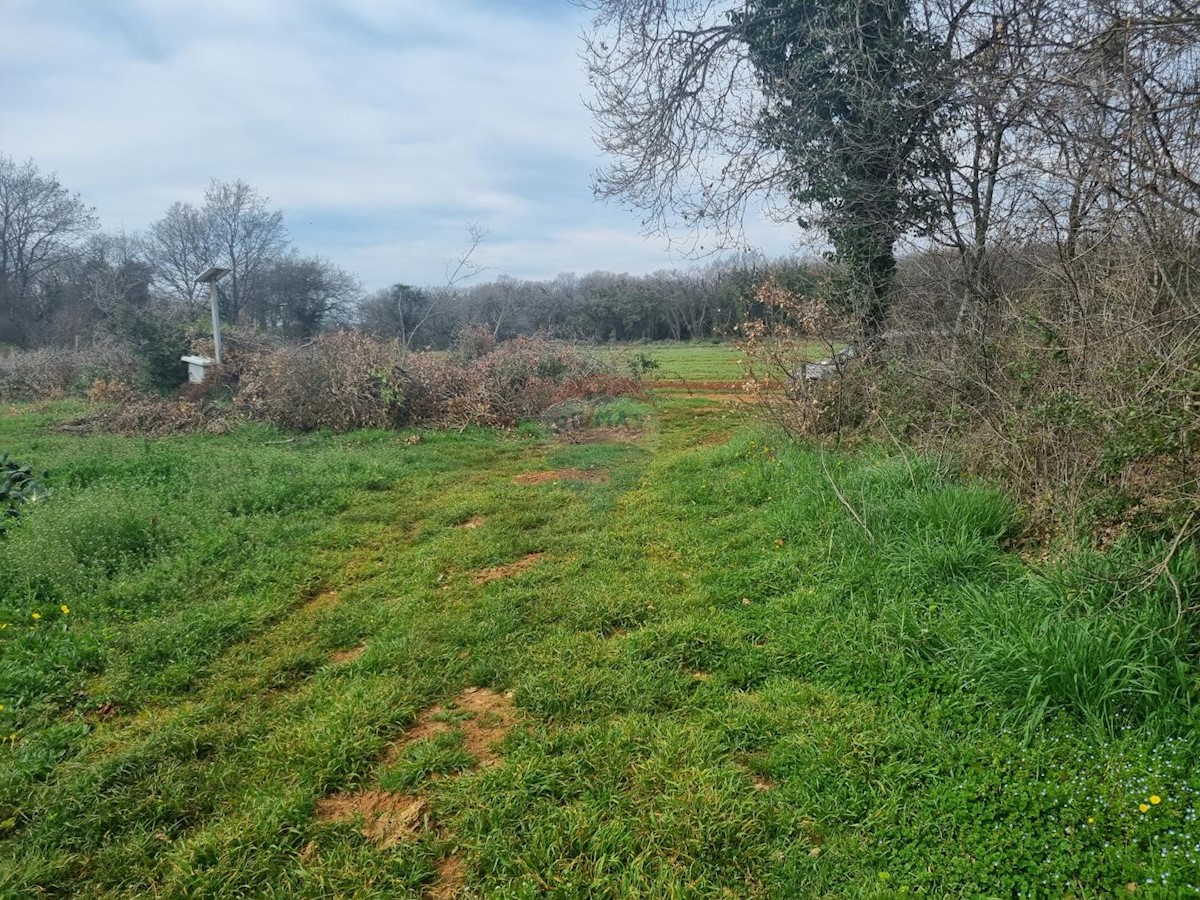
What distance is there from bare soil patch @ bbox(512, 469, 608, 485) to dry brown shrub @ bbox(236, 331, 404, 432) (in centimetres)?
432

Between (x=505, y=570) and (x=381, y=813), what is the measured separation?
251 centimetres

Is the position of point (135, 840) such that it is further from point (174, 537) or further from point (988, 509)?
point (988, 509)

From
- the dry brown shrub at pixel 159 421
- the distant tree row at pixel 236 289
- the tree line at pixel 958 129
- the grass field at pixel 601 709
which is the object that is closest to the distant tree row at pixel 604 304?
the distant tree row at pixel 236 289

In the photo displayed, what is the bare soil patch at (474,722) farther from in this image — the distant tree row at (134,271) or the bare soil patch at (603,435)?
the distant tree row at (134,271)

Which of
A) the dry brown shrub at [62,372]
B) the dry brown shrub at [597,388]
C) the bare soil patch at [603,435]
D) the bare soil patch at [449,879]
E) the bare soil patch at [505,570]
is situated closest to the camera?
the bare soil patch at [449,879]

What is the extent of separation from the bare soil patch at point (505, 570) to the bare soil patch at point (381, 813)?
2189 mm

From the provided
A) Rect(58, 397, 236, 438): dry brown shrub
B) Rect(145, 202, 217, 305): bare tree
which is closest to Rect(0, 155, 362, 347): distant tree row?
Rect(145, 202, 217, 305): bare tree

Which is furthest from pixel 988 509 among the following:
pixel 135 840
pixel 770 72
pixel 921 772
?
pixel 770 72

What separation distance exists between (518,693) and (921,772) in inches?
71.6

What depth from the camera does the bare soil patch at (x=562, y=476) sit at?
766 centimetres

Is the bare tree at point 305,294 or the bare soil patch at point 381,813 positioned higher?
the bare tree at point 305,294

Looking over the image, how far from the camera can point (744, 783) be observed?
2551mm

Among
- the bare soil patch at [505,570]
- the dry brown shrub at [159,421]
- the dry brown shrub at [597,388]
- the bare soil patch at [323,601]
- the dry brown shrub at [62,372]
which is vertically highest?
the dry brown shrub at [62,372]

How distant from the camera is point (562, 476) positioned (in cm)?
787
